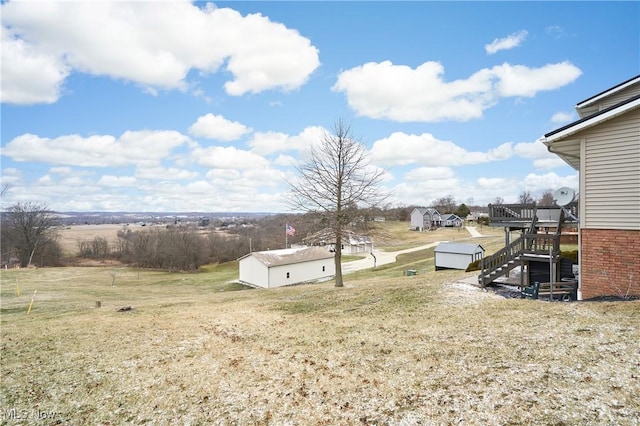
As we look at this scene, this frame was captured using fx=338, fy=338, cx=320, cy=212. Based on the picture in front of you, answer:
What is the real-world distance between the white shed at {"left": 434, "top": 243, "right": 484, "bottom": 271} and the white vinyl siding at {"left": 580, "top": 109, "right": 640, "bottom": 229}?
20.3 metres

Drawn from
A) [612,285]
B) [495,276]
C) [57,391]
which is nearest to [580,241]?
[612,285]

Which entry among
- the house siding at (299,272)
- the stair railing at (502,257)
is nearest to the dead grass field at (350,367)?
the stair railing at (502,257)

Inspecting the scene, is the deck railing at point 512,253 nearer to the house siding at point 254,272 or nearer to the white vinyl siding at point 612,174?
the white vinyl siding at point 612,174

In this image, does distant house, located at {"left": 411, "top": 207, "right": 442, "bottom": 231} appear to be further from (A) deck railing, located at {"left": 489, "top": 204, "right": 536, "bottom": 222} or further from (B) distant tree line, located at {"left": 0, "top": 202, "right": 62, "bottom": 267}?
(B) distant tree line, located at {"left": 0, "top": 202, "right": 62, "bottom": 267}

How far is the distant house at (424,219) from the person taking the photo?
287 feet

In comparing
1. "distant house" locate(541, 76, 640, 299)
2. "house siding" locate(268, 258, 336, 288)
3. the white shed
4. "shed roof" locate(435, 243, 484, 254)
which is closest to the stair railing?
"distant house" locate(541, 76, 640, 299)

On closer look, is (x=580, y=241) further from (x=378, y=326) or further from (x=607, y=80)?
(x=607, y=80)

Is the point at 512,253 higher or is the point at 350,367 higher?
the point at 512,253

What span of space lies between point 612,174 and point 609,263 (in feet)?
8.52

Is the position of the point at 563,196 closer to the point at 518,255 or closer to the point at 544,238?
the point at 544,238

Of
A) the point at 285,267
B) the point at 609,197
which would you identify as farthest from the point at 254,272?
the point at 609,197

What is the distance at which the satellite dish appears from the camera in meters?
11.8

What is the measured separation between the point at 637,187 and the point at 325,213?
13.0m

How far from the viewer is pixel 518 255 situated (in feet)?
43.9
